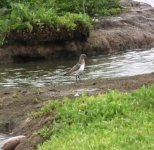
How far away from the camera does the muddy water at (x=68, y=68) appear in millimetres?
20469

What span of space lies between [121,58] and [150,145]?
1657 cm

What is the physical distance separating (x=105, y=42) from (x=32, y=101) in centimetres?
1369

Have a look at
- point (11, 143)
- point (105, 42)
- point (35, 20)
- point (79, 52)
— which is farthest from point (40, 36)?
point (11, 143)

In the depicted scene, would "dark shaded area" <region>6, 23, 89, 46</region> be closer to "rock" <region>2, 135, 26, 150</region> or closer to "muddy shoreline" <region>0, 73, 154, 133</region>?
"muddy shoreline" <region>0, 73, 154, 133</region>

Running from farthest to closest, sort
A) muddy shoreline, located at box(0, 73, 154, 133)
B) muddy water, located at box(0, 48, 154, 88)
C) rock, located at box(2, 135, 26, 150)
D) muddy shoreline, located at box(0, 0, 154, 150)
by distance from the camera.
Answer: muddy water, located at box(0, 48, 154, 88) < muddy shoreline, located at box(0, 73, 154, 133) < muddy shoreline, located at box(0, 0, 154, 150) < rock, located at box(2, 135, 26, 150)

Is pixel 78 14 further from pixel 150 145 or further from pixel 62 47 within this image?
pixel 150 145

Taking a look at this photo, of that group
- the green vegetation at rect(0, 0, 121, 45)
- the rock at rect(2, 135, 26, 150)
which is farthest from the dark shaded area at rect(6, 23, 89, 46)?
the rock at rect(2, 135, 26, 150)

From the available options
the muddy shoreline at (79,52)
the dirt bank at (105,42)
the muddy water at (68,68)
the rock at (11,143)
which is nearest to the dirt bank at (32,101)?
the muddy shoreline at (79,52)

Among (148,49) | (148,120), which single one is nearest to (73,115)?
(148,120)

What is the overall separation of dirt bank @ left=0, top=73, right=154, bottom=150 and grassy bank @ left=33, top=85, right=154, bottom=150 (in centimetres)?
35

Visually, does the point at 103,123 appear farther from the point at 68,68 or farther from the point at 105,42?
the point at 105,42

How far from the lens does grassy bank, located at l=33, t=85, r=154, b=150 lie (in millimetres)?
9711

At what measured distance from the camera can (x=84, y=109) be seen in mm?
11797

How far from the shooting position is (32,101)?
48.4 ft
